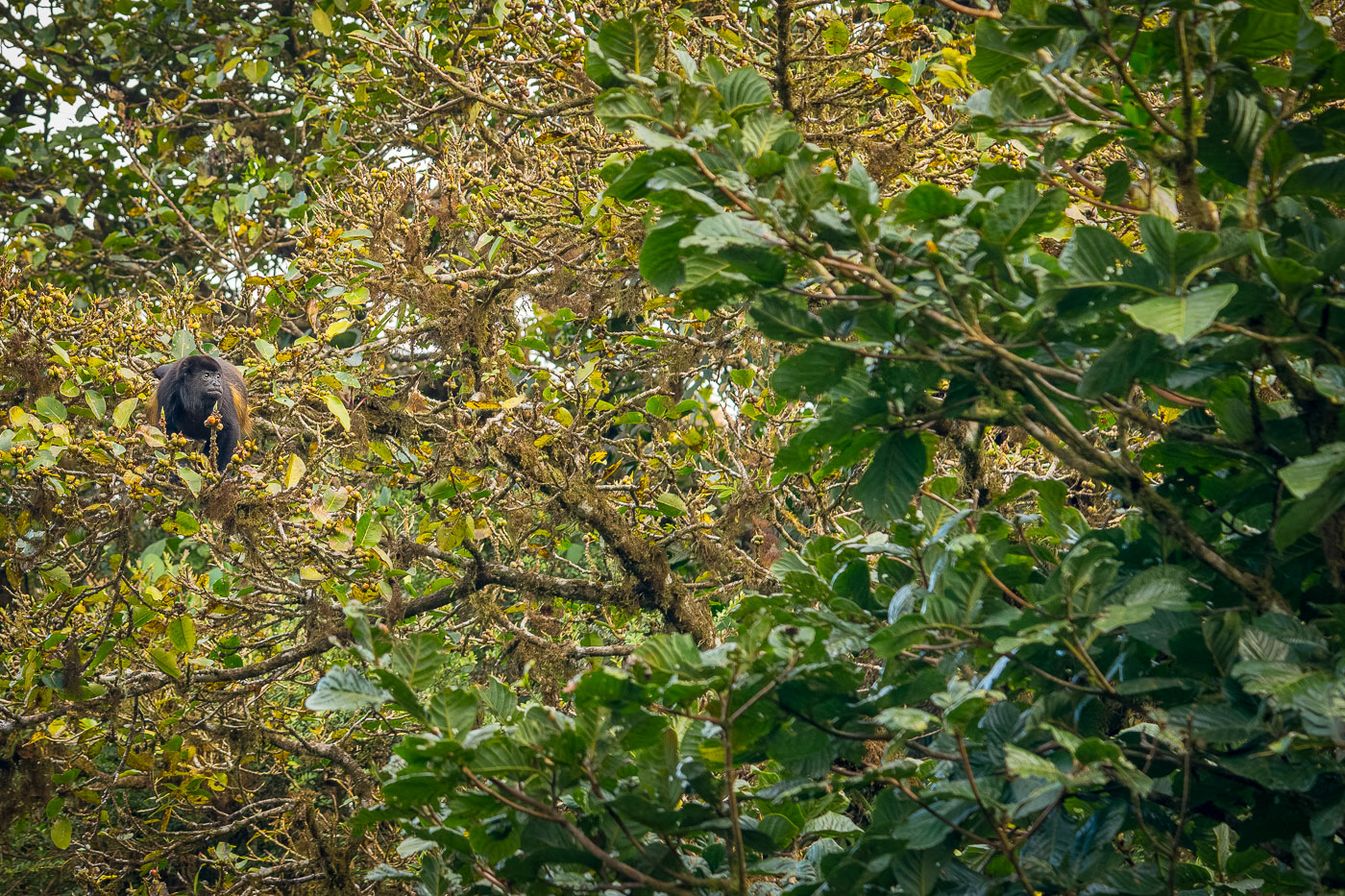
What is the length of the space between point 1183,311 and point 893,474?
1.50 feet

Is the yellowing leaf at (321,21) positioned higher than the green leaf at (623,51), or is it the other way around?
the green leaf at (623,51)

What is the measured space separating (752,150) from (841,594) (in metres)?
0.67

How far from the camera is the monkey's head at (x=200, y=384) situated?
13.3ft

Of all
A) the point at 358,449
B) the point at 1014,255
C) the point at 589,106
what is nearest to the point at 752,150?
the point at 1014,255

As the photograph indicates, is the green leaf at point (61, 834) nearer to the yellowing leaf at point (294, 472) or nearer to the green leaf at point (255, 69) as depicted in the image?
the yellowing leaf at point (294, 472)

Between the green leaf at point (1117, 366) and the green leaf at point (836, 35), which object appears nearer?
the green leaf at point (1117, 366)

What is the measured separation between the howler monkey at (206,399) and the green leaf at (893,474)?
3139 mm

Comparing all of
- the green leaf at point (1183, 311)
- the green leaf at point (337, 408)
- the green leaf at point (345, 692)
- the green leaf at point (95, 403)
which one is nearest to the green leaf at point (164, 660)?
the green leaf at point (95, 403)

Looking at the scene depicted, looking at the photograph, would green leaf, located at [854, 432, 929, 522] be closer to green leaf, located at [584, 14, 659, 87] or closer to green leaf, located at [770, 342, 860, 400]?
green leaf, located at [770, 342, 860, 400]

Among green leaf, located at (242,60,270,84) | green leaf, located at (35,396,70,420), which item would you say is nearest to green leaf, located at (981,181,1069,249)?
green leaf, located at (35,396,70,420)

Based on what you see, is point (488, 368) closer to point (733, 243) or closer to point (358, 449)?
point (358, 449)

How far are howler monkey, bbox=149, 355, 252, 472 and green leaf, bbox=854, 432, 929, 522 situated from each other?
3139mm

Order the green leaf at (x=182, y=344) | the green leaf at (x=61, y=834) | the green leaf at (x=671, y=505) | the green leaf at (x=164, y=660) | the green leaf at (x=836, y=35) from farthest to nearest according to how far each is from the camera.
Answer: the green leaf at (x=61, y=834)
the green leaf at (x=671, y=505)
the green leaf at (x=182, y=344)
the green leaf at (x=164, y=660)
the green leaf at (x=836, y=35)

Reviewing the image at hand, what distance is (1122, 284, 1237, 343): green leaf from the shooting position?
1.08 meters
